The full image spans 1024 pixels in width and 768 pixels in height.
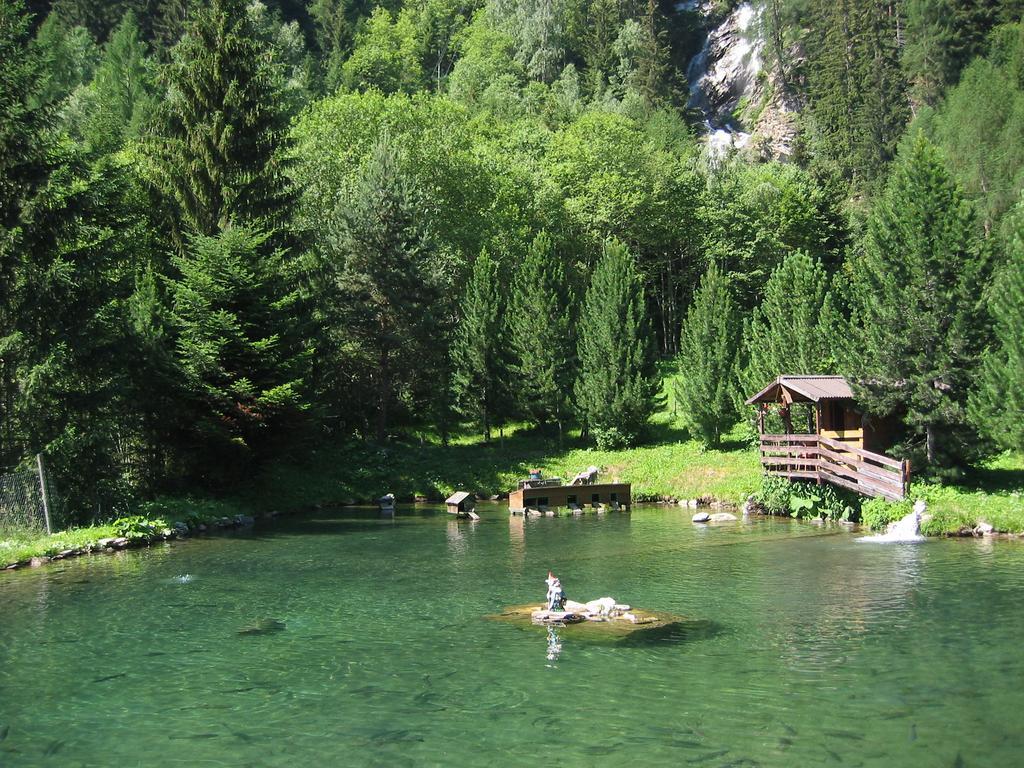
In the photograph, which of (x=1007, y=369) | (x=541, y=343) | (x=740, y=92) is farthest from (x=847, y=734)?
(x=740, y=92)

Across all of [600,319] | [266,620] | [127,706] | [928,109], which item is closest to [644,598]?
[266,620]

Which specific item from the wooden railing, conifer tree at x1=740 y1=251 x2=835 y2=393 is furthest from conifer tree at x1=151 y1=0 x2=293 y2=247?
the wooden railing

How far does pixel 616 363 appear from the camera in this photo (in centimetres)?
4603

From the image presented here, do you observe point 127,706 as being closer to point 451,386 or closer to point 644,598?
point 644,598

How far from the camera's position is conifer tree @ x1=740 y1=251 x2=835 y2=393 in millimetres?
39344

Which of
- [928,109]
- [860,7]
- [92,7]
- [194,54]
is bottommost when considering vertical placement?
[194,54]

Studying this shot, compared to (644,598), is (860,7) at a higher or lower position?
higher

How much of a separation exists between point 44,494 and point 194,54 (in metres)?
24.7

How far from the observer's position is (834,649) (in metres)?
15.6

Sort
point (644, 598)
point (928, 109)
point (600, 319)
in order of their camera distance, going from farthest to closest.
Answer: point (928, 109) → point (600, 319) → point (644, 598)

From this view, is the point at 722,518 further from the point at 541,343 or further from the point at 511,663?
the point at 511,663

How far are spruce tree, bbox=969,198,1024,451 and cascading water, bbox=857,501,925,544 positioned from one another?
11.3 feet

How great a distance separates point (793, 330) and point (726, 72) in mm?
80479

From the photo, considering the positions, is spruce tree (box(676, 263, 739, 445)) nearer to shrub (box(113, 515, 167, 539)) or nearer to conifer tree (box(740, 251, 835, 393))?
conifer tree (box(740, 251, 835, 393))
